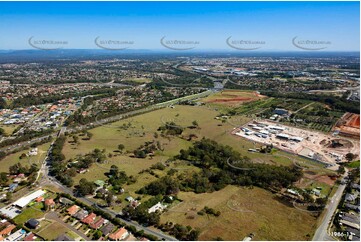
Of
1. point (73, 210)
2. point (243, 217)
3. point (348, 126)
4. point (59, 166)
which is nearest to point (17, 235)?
point (73, 210)

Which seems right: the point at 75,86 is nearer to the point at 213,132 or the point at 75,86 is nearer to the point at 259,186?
the point at 213,132

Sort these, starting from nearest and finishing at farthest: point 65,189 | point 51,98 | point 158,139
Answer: point 65,189 < point 158,139 < point 51,98

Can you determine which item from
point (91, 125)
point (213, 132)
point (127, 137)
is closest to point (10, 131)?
point (91, 125)

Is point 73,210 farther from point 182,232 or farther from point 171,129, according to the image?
point 171,129

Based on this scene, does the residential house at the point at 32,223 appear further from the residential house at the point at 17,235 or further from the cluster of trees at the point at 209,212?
the cluster of trees at the point at 209,212

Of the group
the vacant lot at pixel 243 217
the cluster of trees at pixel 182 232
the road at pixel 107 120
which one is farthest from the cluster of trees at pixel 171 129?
the cluster of trees at pixel 182 232
